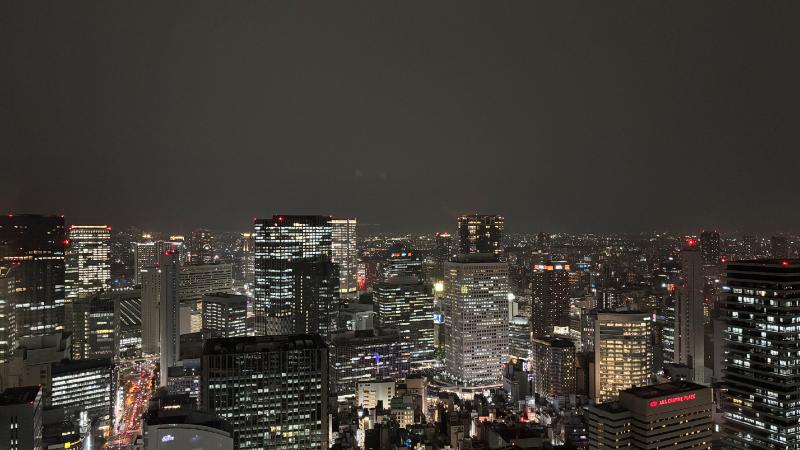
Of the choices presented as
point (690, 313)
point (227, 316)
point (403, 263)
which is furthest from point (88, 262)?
point (690, 313)

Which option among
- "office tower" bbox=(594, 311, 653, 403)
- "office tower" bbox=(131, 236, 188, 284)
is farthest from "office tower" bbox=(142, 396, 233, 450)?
"office tower" bbox=(131, 236, 188, 284)

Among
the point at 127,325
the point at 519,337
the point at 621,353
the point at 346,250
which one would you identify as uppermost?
the point at 346,250

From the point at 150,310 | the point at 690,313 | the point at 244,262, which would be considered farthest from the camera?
the point at 244,262

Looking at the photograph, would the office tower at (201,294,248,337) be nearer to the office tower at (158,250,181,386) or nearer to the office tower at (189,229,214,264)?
the office tower at (158,250,181,386)

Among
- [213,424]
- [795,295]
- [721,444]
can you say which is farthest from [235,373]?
[795,295]

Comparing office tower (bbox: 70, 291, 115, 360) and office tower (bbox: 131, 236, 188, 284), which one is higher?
office tower (bbox: 131, 236, 188, 284)

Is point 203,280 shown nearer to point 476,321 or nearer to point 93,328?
point 93,328
